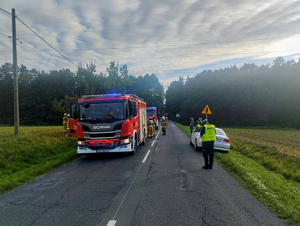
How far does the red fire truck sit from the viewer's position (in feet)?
38.2

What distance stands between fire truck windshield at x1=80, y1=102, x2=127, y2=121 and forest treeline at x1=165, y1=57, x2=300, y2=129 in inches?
2321

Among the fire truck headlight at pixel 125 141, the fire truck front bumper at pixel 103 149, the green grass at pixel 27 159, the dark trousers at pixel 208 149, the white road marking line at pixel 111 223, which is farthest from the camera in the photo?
the fire truck headlight at pixel 125 141

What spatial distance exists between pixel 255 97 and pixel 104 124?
2482 inches

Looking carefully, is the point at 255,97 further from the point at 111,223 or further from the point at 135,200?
the point at 111,223

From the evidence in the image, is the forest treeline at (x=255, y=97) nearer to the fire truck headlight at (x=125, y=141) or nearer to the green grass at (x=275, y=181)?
the green grass at (x=275, y=181)

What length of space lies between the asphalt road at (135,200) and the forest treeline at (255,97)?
61184 mm

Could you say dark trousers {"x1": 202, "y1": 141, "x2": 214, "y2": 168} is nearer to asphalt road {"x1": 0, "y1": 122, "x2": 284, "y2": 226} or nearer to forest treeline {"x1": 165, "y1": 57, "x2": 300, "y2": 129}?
asphalt road {"x1": 0, "y1": 122, "x2": 284, "y2": 226}

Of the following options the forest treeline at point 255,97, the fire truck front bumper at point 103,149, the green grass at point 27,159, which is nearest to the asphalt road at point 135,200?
the green grass at point 27,159

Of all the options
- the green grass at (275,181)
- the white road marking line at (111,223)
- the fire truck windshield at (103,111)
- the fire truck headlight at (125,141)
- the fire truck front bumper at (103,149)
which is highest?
the fire truck windshield at (103,111)

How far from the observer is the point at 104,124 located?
11.7 meters

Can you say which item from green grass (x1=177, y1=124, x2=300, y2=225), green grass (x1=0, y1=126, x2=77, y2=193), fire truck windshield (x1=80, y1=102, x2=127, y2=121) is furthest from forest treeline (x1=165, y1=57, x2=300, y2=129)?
green grass (x1=0, y1=126, x2=77, y2=193)

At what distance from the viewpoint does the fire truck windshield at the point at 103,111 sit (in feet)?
39.0

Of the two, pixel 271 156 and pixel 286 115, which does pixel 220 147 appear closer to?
pixel 271 156

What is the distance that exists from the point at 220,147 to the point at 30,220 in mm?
10441
